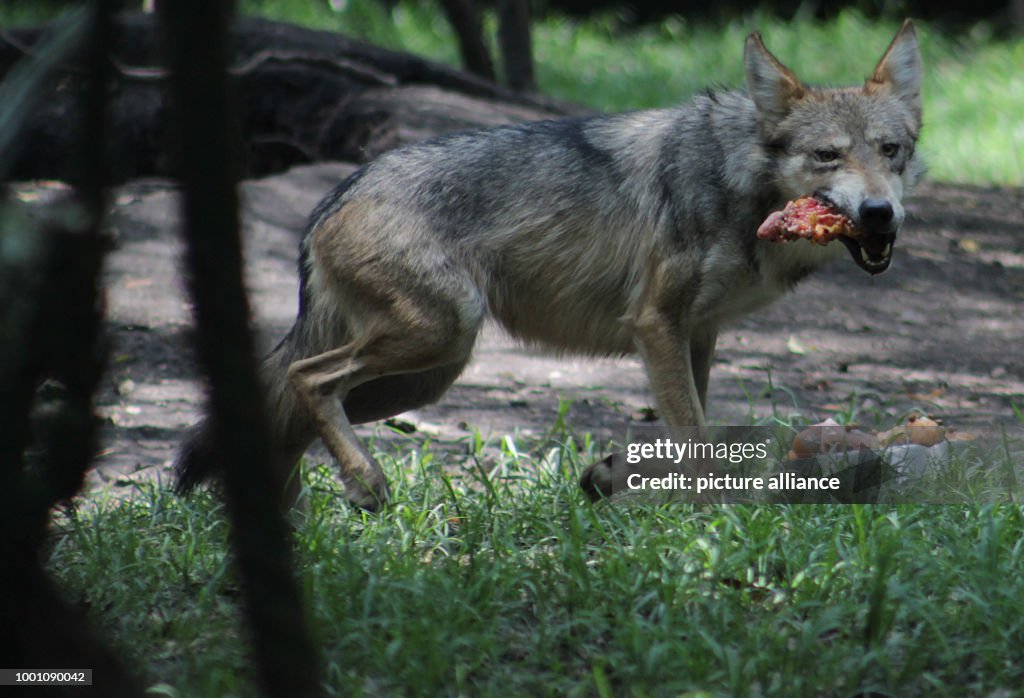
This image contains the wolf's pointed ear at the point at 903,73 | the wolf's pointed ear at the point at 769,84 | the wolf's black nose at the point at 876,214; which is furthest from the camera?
the wolf's pointed ear at the point at 903,73

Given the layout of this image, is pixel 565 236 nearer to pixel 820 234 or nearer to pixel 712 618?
pixel 820 234

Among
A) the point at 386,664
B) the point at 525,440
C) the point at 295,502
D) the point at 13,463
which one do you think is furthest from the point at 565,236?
the point at 13,463

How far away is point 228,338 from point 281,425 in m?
2.72

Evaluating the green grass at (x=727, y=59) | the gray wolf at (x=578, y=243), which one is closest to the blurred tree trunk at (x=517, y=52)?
the green grass at (x=727, y=59)

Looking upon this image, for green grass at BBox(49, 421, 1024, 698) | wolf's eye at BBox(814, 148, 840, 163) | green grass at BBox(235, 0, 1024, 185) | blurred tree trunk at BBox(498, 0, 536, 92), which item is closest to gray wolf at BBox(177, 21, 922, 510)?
wolf's eye at BBox(814, 148, 840, 163)

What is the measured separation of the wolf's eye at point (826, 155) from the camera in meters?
4.70

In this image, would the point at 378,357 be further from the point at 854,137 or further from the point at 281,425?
the point at 854,137

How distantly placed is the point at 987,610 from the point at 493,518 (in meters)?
1.68

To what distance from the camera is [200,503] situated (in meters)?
4.65

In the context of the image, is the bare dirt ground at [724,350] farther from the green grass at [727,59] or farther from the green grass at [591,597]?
the green grass at [727,59]

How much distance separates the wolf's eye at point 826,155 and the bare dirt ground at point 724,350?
3.77 feet

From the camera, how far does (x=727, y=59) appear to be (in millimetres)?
14531

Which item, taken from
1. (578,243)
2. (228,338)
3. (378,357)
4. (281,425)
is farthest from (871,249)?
(228,338)

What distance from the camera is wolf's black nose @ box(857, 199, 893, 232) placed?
14.6 ft
